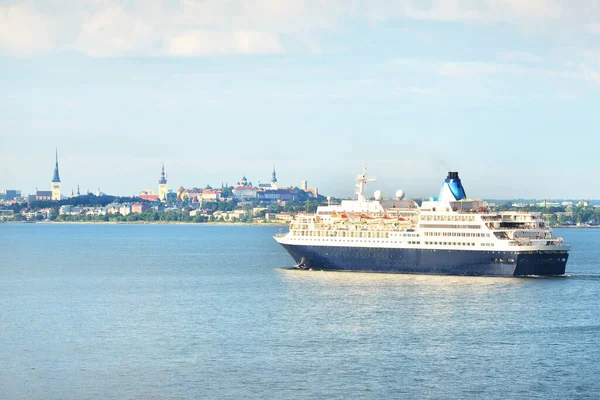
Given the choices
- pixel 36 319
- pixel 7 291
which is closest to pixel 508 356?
pixel 36 319

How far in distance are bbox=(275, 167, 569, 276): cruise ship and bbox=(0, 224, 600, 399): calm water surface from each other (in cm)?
139

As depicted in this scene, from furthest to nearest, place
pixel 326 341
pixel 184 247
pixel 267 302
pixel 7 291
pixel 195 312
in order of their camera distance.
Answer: pixel 184 247 < pixel 7 291 < pixel 267 302 < pixel 195 312 < pixel 326 341

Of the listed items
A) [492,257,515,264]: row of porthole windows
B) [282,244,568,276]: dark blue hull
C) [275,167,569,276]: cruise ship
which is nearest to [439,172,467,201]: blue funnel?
[275,167,569,276]: cruise ship

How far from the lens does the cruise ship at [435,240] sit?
221ft

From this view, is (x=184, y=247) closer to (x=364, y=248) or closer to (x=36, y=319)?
(x=364, y=248)

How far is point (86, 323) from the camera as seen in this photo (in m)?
50.1

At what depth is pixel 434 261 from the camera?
69188mm

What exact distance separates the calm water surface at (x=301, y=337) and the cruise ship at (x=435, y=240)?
1.39 m

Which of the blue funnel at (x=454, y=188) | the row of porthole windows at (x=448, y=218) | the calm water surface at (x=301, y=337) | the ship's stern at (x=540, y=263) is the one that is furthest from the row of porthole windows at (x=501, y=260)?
the blue funnel at (x=454, y=188)

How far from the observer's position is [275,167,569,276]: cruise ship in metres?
67.3

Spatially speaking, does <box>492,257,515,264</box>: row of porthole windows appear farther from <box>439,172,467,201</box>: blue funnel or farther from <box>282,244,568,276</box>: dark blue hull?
<box>439,172,467,201</box>: blue funnel

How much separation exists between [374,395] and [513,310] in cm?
1908

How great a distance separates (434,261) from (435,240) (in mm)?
1347

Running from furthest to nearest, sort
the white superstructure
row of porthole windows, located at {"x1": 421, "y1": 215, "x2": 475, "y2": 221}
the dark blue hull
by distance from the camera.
A: row of porthole windows, located at {"x1": 421, "y1": 215, "x2": 475, "y2": 221}
the white superstructure
the dark blue hull
